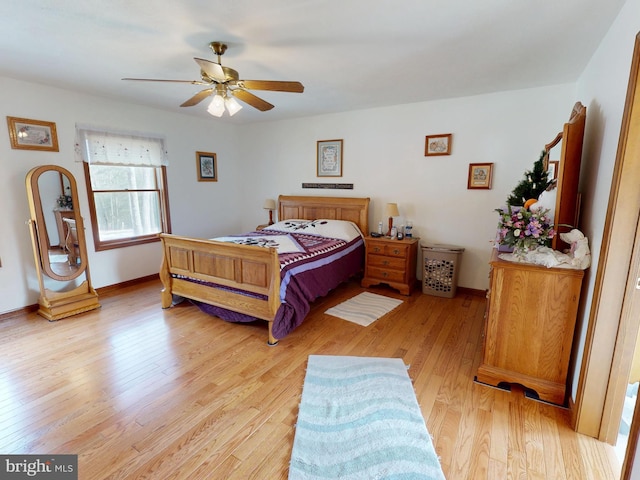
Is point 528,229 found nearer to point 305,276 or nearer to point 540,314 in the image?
point 540,314

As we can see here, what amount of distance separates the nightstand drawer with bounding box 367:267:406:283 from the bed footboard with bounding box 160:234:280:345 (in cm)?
176

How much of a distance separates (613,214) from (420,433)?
1.50m

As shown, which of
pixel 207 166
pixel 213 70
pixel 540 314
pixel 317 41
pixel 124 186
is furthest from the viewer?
pixel 207 166

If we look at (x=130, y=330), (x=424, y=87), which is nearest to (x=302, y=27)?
(x=424, y=87)

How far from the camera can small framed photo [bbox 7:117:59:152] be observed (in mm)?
3074

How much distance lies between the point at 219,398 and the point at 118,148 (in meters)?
3.38

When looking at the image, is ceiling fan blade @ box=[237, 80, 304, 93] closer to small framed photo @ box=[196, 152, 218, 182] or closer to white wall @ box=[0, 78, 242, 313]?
white wall @ box=[0, 78, 242, 313]

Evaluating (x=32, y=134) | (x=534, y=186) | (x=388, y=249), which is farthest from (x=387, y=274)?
(x=32, y=134)

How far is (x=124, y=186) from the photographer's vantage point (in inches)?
160

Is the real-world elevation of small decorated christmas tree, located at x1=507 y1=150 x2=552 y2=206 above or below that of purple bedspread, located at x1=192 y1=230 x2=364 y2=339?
above

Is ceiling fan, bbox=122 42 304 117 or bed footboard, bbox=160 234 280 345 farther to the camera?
bed footboard, bbox=160 234 280 345

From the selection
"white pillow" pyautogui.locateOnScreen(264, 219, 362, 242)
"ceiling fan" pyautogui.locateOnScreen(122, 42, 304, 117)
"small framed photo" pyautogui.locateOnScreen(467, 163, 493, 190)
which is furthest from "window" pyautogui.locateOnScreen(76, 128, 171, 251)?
"small framed photo" pyautogui.locateOnScreen(467, 163, 493, 190)

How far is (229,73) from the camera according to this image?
216 centimetres

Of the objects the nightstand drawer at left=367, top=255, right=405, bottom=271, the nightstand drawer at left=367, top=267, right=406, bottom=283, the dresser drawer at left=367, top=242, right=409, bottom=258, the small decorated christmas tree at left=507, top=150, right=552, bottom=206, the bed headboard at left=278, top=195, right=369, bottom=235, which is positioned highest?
the small decorated christmas tree at left=507, top=150, right=552, bottom=206
